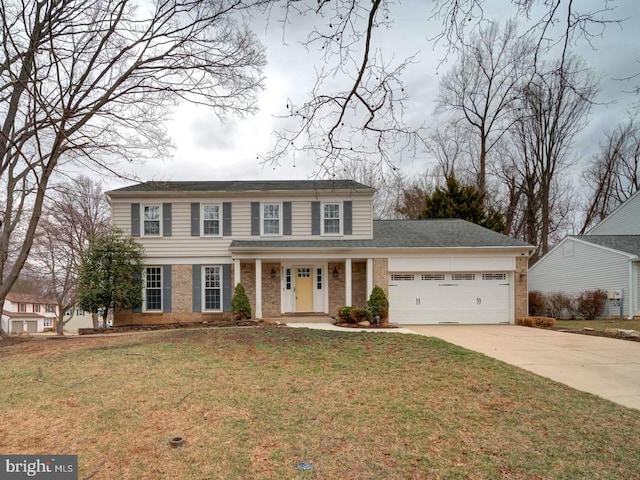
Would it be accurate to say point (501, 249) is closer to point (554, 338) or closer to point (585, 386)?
point (554, 338)

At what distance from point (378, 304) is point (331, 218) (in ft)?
12.5

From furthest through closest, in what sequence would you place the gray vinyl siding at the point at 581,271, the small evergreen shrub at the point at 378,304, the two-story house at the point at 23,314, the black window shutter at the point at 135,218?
1. the two-story house at the point at 23,314
2. the gray vinyl siding at the point at 581,271
3. the black window shutter at the point at 135,218
4. the small evergreen shrub at the point at 378,304

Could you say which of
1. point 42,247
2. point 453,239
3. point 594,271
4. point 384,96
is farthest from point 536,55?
point 42,247

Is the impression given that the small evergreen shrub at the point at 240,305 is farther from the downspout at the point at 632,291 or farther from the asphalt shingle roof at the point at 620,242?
the asphalt shingle roof at the point at 620,242

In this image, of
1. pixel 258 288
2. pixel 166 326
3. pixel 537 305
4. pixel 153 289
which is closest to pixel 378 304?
pixel 258 288

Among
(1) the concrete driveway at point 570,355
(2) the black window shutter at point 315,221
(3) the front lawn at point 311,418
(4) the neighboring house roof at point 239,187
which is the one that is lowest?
(1) the concrete driveway at point 570,355

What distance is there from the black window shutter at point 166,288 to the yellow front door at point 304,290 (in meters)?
4.72

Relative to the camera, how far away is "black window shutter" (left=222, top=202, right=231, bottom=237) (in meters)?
15.3

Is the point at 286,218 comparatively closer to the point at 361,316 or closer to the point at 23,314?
the point at 361,316

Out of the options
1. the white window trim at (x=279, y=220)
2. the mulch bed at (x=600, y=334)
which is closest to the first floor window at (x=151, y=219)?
the white window trim at (x=279, y=220)

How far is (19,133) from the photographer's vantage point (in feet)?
31.2

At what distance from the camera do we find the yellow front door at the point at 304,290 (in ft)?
50.4

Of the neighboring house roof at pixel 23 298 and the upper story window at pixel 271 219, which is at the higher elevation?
the upper story window at pixel 271 219

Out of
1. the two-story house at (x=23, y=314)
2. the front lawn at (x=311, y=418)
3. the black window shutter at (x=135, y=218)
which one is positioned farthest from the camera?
the two-story house at (x=23, y=314)
